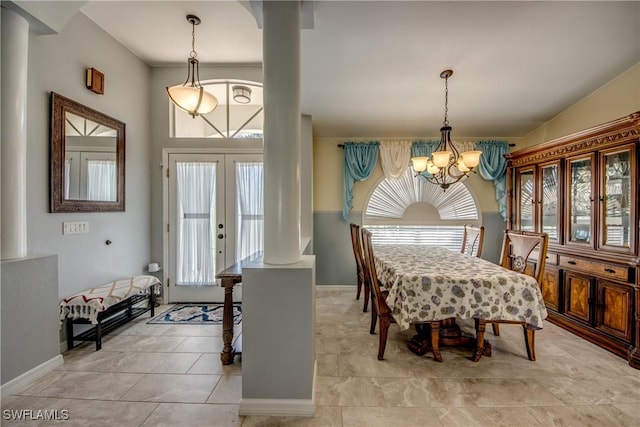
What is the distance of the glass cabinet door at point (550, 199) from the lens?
3.13m

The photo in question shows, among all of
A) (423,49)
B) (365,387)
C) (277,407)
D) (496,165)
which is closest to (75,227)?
(277,407)

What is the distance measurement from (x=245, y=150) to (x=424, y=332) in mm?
2990

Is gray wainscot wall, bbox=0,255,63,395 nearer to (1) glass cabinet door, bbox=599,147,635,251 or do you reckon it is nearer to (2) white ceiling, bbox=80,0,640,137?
(2) white ceiling, bbox=80,0,640,137

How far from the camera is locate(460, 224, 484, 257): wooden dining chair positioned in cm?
312

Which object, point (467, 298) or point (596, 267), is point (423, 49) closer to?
point (467, 298)

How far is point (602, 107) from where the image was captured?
124 inches

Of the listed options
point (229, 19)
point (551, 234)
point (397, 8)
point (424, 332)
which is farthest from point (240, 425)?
point (551, 234)

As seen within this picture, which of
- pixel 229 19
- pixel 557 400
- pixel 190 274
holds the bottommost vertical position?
pixel 557 400

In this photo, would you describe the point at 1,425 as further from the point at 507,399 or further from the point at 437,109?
the point at 437,109

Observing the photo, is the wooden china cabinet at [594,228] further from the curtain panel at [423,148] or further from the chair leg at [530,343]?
the curtain panel at [423,148]

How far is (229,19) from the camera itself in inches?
109

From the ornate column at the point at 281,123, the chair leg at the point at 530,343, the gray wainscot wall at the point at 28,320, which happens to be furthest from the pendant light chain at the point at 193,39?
the chair leg at the point at 530,343

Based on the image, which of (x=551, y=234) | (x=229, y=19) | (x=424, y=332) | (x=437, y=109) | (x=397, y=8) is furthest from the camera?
(x=437, y=109)

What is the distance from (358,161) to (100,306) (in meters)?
3.56
